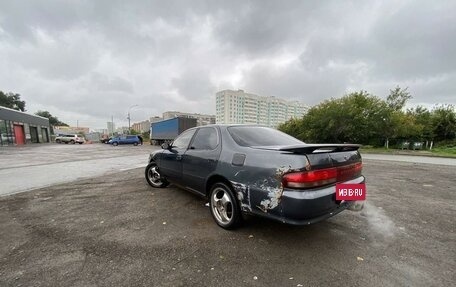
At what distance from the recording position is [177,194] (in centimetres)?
531

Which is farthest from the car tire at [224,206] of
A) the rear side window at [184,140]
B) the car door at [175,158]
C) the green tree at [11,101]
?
the green tree at [11,101]

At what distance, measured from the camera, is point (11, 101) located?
65438 mm

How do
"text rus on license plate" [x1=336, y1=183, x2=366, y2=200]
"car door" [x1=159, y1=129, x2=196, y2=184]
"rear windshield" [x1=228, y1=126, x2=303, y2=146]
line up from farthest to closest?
"car door" [x1=159, y1=129, x2=196, y2=184] → "rear windshield" [x1=228, y1=126, x2=303, y2=146] → "text rus on license plate" [x1=336, y1=183, x2=366, y2=200]

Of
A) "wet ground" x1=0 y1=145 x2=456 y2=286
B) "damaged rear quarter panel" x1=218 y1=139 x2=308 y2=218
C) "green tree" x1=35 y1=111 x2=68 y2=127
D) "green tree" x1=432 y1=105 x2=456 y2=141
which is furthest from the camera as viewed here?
"green tree" x1=35 y1=111 x2=68 y2=127

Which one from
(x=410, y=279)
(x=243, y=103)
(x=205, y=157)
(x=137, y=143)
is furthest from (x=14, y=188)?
(x=243, y=103)

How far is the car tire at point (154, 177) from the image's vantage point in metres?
5.89

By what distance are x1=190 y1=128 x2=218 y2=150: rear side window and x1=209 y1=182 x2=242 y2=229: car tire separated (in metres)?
0.68

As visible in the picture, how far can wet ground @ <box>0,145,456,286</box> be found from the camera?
2.35 meters

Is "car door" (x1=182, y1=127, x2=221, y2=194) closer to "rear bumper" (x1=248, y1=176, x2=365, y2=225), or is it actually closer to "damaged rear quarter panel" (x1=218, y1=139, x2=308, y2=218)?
"damaged rear quarter panel" (x1=218, y1=139, x2=308, y2=218)

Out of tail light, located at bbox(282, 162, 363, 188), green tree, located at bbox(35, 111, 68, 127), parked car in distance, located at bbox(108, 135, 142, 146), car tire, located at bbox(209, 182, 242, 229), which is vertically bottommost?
parked car in distance, located at bbox(108, 135, 142, 146)

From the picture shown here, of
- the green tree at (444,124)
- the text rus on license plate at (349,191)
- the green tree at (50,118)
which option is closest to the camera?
the text rus on license plate at (349,191)

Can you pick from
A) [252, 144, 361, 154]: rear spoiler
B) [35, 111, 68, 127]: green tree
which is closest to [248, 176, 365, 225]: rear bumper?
[252, 144, 361, 154]: rear spoiler

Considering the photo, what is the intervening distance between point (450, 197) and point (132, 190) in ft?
24.2

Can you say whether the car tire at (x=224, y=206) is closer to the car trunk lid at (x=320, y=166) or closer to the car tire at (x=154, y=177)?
the car trunk lid at (x=320, y=166)
